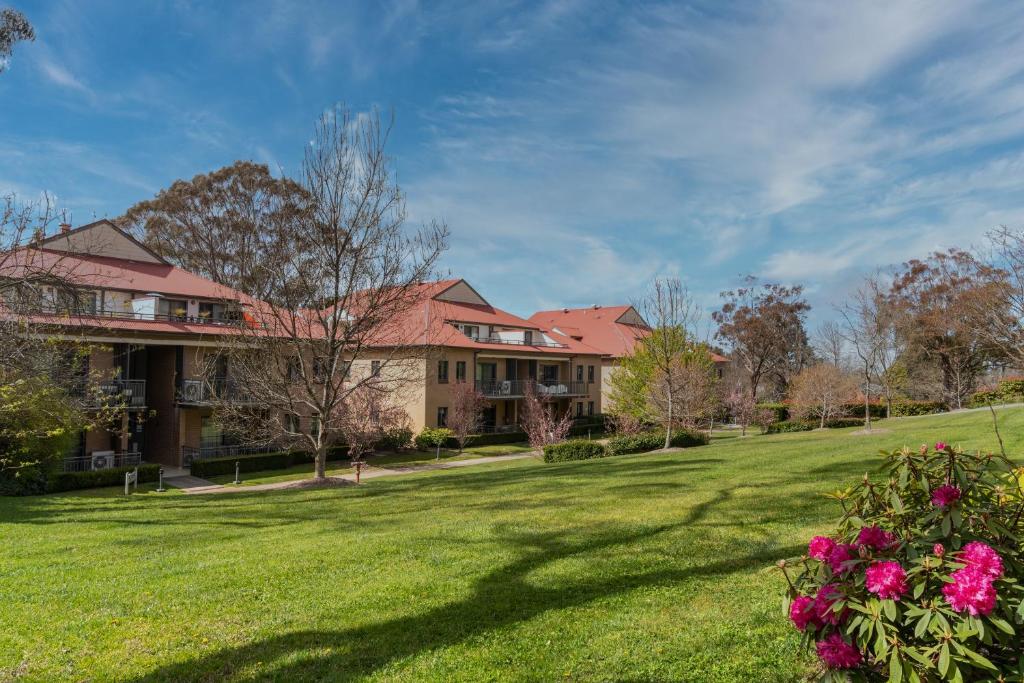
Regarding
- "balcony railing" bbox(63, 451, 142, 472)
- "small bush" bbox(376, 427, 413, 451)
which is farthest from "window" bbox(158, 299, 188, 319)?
"small bush" bbox(376, 427, 413, 451)

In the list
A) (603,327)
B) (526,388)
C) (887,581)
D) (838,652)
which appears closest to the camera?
(887,581)

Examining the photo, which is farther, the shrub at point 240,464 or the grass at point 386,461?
the shrub at point 240,464

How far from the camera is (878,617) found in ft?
8.96

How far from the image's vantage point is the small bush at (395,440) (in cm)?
3117

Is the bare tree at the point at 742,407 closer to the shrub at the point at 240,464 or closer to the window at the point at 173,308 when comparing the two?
the shrub at the point at 240,464

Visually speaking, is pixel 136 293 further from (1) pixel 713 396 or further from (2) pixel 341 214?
(1) pixel 713 396

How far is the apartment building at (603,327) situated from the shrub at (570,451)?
81.2ft

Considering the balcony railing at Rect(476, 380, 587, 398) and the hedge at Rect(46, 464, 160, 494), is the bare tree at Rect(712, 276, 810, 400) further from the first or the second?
the hedge at Rect(46, 464, 160, 494)

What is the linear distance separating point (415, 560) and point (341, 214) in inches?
465

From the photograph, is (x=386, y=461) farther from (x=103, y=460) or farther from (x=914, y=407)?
(x=914, y=407)

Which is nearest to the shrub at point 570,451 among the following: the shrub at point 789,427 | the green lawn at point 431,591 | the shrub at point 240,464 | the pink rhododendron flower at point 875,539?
the shrub at point 240,464

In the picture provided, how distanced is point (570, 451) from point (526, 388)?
13.9 meters

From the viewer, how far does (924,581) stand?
2785mm

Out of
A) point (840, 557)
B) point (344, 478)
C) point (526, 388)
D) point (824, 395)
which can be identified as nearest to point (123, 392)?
point (344, 478)
